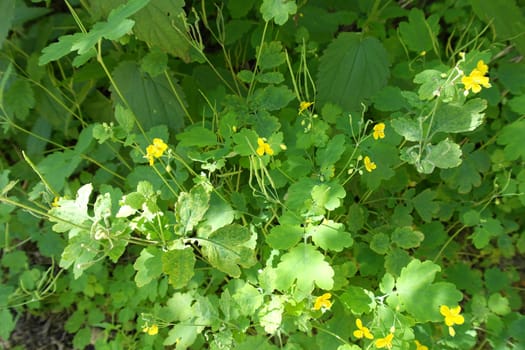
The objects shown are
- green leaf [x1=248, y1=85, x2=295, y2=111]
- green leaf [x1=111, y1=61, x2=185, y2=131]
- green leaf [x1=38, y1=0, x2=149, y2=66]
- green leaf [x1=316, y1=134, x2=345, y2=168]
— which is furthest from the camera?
green leaf [x1=111, y1=61, x2=185, y2=131]

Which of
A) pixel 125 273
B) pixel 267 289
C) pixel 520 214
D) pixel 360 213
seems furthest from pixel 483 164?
pixel 125 273

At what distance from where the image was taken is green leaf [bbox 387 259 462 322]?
3.17ft

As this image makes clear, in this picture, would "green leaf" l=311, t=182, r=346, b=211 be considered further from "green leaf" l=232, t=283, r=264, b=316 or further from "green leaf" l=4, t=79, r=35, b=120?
"green leaf" l=4, t=79, r=35, b=120

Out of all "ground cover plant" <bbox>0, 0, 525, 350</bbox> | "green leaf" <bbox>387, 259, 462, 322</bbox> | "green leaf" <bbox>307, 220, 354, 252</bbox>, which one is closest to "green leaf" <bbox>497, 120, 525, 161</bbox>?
"ground cover plant" <bbox>0, 0, 525, 350</bbox>

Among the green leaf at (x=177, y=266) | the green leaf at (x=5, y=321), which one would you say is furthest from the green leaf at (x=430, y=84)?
the green leaf at (x=5, y=321)

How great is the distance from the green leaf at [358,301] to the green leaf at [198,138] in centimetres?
50

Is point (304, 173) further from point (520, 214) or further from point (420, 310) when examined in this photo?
point (520, 214)

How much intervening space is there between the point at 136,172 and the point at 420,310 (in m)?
0.81

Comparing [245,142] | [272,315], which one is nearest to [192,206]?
[245,142]

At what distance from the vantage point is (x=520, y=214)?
157cm

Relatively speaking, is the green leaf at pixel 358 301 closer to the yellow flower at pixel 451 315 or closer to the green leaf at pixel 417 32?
the yellow flower at pixel 451 315

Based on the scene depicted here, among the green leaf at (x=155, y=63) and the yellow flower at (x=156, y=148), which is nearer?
the yellow flower at (x=156, y=148)

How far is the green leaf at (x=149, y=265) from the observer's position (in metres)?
1.00

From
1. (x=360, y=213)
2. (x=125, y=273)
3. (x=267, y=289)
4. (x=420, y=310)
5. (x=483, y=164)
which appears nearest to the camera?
(x=420, y=310)
